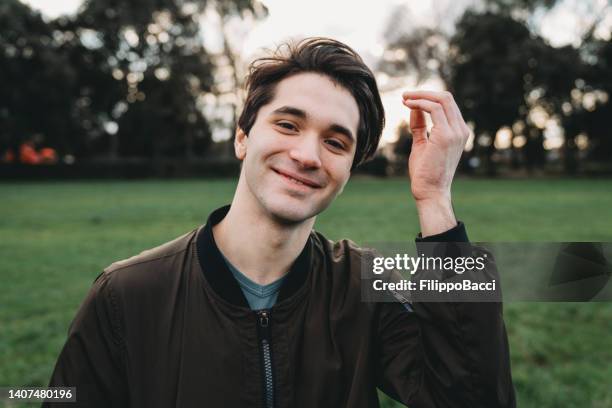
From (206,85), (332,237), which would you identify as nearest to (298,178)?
(332,237)

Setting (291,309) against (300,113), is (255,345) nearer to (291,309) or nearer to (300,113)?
(291,309)

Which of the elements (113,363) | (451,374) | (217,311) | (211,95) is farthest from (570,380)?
(211,95)

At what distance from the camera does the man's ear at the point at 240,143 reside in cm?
235

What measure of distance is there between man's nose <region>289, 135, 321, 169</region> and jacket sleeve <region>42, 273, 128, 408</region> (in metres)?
0.83

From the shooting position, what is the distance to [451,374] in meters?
1.73

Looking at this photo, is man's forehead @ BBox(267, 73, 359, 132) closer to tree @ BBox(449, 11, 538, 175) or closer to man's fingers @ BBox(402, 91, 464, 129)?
man's fingers @ BBox(402, 91, 464, 129)

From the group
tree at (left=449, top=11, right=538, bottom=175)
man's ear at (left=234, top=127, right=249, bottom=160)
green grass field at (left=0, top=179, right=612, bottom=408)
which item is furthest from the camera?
tree at (left=449, top=11, right=538, bottom=175)

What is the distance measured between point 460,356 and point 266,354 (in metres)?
0.67

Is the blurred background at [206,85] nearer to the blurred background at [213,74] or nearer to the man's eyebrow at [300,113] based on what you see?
the blurred background at [213,74]

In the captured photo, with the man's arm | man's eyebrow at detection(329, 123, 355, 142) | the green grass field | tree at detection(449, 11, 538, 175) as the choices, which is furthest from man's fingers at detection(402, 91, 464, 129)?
tree at detection(449, 11, 538, 175)

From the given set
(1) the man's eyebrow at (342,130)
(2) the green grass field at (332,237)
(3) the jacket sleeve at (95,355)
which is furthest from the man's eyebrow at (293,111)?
(2) the green grass field at (332,237)

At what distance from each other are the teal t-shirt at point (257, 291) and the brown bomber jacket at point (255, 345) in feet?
0.25

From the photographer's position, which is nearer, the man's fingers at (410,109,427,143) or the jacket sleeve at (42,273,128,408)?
the jacket sleeve at (42,273,128,408)

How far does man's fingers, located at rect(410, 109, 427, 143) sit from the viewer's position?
2.00 m
